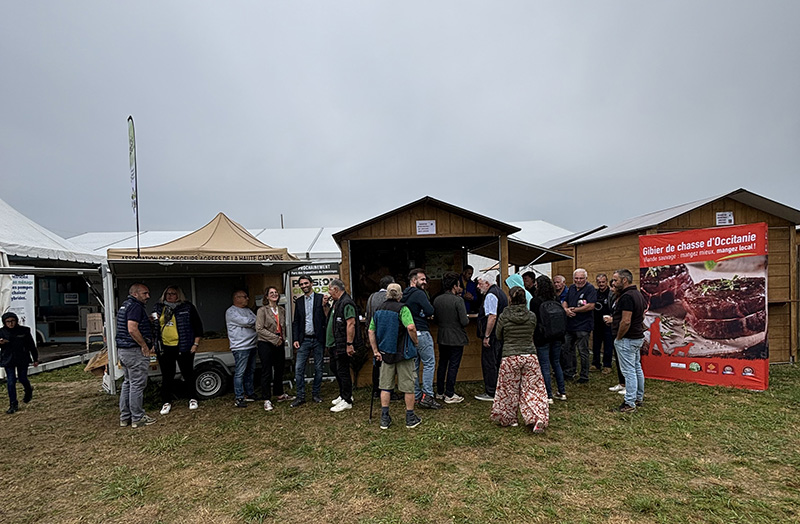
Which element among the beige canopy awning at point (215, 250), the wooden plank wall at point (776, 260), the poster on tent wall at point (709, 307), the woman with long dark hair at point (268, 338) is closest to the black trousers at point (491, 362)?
the poster on tent wall at point (709, 307)

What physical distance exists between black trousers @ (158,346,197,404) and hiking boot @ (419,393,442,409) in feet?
10.7

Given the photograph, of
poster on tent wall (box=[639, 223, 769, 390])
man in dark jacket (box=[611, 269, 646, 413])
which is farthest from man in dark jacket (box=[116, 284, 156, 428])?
poster on tent wall (box=[639, 223, 769, 390])

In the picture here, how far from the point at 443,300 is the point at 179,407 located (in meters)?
3.95

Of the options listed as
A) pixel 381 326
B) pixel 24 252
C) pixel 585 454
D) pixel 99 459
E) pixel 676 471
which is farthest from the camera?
pixel 24 252

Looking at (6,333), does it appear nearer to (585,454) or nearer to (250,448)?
(250,448)

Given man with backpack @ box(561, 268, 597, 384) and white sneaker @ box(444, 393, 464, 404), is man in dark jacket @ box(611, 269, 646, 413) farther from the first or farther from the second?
white sneaker @ box(444, 393, 464, 404)

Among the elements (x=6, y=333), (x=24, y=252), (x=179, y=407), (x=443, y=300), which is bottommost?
(x=179, y=407)

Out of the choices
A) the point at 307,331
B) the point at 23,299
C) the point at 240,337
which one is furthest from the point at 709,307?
the point at 23,299

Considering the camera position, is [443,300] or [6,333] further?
[6,333]

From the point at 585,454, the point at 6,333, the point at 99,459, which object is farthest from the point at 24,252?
the point at 585,454

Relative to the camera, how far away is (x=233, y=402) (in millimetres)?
5887

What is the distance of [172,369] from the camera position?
18.6ft

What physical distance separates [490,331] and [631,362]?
1635 millimetres

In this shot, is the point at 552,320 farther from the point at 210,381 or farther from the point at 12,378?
the point at 12,378
